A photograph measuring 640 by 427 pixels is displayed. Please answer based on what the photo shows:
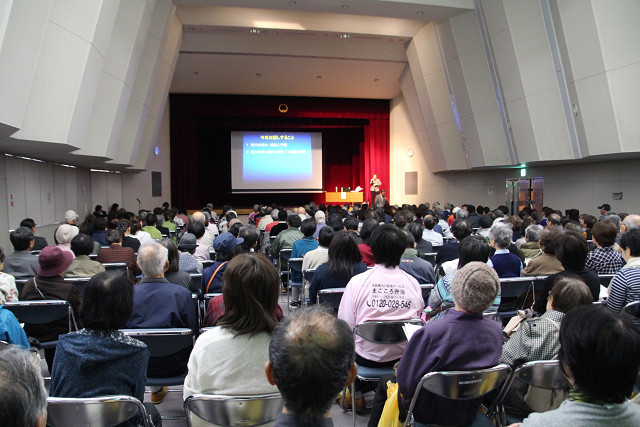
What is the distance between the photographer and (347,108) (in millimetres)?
18359

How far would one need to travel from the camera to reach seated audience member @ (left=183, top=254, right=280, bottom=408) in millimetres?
1783

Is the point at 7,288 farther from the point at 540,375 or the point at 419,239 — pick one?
the point at 419,239

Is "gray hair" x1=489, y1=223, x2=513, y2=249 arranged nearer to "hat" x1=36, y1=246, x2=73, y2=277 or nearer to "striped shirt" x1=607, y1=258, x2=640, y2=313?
"striped shirt" x1=607, y1=258, x2=640, y2=313

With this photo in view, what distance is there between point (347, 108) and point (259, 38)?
5836 millimetres

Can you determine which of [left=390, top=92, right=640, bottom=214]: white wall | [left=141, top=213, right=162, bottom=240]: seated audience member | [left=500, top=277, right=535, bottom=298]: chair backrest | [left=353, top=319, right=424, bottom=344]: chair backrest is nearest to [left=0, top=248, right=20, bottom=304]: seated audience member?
[left=353, top=319, right=424, bottom=344]: chair backrest

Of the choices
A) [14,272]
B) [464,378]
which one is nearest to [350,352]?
[464,378]

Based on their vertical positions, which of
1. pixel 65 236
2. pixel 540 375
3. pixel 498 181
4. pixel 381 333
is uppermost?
pixel 498 181

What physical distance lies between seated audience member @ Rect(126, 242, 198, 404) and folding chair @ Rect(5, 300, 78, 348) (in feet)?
2.49

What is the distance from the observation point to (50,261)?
3.33 m

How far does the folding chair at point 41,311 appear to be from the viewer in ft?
9.89

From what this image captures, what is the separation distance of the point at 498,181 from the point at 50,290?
535 inches

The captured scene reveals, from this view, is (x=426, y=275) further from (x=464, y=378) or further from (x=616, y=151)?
(x=616, y=151)

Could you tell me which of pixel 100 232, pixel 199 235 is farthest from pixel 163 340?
pixel 100 232

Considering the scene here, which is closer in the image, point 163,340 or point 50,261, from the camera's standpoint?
point 163,340
